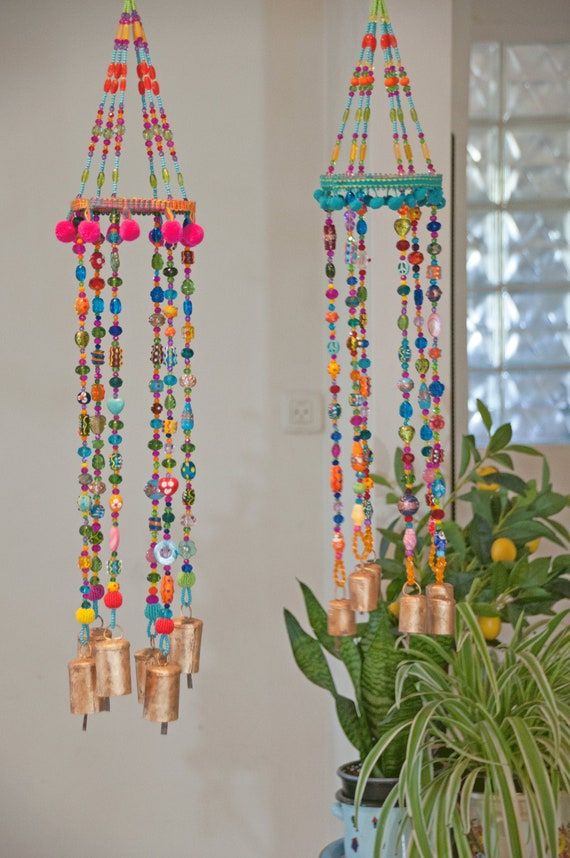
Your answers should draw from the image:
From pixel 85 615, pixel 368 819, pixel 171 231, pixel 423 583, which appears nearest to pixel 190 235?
pixel 171 231

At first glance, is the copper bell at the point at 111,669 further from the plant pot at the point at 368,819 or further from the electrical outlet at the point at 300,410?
the electrical outlet at the point at 300,410

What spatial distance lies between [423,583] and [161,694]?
A: 59 cm

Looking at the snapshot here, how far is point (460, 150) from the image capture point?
105 inches

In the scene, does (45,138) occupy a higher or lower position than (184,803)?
higher

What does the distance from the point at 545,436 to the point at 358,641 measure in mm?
1157

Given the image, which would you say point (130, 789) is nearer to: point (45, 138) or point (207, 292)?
point (207, 292)

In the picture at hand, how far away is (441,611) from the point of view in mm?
1693

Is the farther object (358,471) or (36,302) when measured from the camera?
(36,302)

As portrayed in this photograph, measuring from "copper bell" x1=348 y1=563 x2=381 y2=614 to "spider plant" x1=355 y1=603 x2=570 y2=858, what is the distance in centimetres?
18

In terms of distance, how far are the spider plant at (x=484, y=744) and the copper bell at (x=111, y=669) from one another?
419mm

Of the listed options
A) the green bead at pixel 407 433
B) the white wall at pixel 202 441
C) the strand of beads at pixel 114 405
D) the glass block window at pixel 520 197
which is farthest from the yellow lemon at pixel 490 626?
the glass block window at pixel 520 197

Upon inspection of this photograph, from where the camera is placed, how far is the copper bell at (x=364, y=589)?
1728 millimetres

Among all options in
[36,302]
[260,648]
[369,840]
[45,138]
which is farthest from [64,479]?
[369,840]

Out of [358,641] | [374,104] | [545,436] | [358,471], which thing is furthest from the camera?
[545,436]
